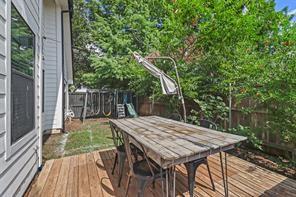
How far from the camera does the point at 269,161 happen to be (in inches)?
165

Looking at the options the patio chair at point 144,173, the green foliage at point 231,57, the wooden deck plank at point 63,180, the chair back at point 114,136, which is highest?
the green foliage at point 231,57

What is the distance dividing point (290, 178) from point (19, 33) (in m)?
4.51

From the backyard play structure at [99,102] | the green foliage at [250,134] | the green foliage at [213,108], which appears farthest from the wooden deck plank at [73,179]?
the backyard play structure at [99,102]

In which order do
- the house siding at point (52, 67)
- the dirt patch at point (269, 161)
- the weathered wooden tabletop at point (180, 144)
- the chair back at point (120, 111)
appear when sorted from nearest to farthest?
the weathered wooden tabletop at point (180, 144), the dirt patch at point (269, 161), the house siding at point (52, 67), the chair back at point (120, 111)

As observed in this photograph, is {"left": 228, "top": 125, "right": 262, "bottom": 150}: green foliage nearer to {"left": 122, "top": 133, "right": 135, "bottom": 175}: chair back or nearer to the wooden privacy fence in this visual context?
the wooden privacy fence

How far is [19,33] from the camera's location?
101 inches

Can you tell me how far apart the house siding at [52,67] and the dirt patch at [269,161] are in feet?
17.9

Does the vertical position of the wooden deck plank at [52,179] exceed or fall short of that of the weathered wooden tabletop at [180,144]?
it falls short

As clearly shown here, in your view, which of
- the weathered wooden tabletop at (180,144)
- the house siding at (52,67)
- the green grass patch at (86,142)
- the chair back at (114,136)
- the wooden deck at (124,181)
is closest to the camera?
the weathered wooden tabletop at (180,144)

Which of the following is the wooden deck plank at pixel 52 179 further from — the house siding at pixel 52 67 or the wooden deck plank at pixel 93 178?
the house siding at pixel 52 67

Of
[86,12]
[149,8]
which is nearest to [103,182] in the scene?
[149,8]

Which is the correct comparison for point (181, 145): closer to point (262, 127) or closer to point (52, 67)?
point (262, 127)

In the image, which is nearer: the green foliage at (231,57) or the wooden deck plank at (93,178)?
the wooden deck plank at (93,178)

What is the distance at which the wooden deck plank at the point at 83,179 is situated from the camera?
2.80m
